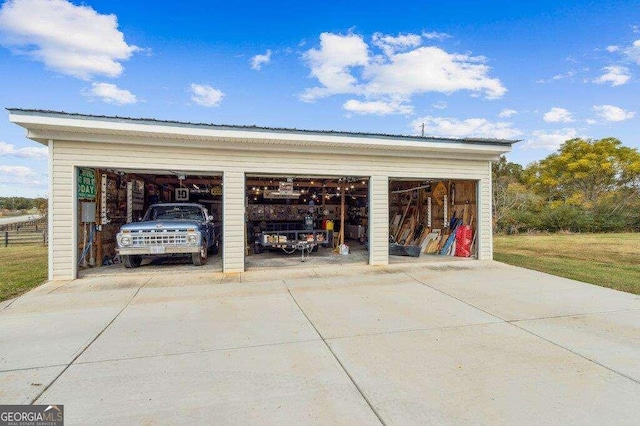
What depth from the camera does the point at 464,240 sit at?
10445mm

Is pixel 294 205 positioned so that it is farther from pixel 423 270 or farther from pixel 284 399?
pixel 284 399

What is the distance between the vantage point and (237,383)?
9.29 ft

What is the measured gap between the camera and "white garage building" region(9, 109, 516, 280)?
7.08m

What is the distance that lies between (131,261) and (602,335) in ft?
32.3

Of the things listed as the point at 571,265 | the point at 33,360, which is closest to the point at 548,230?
the point at 571,265

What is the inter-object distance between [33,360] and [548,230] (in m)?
26.9

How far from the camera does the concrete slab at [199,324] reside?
12.0 feet

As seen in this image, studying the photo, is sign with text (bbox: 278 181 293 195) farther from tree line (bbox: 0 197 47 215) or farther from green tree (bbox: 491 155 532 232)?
tree line (bbox: 0 197 47 215)

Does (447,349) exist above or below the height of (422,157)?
below

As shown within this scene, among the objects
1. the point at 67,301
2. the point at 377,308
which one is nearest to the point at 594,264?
the point at 377,308

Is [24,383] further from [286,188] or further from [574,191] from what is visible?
[574,191]

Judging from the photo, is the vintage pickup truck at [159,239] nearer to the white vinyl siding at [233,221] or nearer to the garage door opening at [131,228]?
the garage door opening at [131,228]

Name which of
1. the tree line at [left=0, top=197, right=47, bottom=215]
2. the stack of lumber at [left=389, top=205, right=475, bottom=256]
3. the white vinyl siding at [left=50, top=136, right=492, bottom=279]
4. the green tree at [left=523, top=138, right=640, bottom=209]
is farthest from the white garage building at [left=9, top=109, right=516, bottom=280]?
the tree line at [left=0, top=197, right=47, bottom=215]

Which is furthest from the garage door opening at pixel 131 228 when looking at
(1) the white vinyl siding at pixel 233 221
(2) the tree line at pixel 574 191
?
(2) the tree line at pixel 574 191
